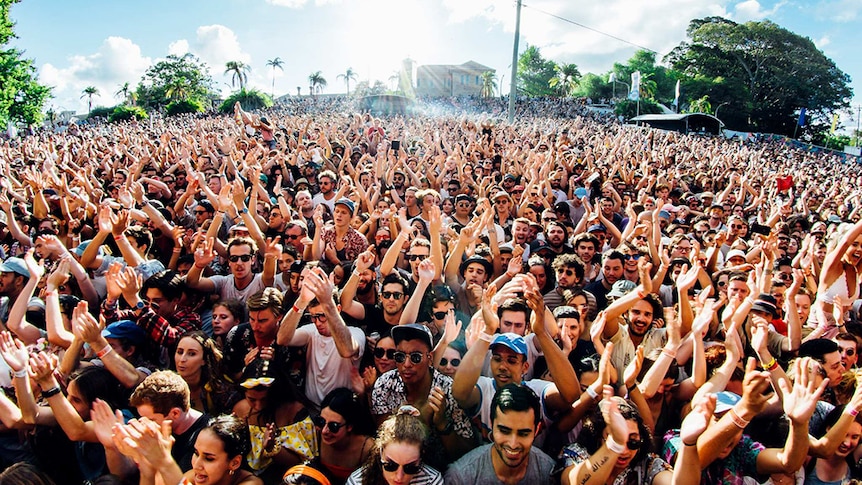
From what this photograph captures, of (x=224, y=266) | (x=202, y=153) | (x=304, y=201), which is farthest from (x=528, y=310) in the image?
(x=202, y=153)

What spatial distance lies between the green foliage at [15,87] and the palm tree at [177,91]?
96.4 ft

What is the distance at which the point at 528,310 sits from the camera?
140 inches

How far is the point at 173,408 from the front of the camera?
8.43ft

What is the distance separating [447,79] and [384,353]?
265ft

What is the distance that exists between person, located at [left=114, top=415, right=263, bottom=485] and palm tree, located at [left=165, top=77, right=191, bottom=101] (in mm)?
58992

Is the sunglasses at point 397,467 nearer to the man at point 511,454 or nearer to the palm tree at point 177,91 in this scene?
the man at point 511,454

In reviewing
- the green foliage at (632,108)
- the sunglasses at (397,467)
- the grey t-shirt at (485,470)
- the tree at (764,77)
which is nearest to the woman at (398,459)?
the sunglasses at (397,467)

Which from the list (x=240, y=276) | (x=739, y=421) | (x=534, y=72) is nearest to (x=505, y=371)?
(x=739, y=421)

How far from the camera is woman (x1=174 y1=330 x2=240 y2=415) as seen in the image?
305 centimetres

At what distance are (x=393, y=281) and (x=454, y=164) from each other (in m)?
6.07

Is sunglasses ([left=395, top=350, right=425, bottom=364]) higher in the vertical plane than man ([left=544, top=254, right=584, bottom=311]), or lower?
lower

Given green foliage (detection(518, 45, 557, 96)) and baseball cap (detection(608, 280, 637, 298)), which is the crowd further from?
green foliage (detection(518, 45, 557, 96))

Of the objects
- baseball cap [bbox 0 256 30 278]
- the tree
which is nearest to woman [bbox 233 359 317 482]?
baseball cap [bbox 0 256 30 278]

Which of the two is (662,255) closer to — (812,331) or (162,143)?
(812,331)
